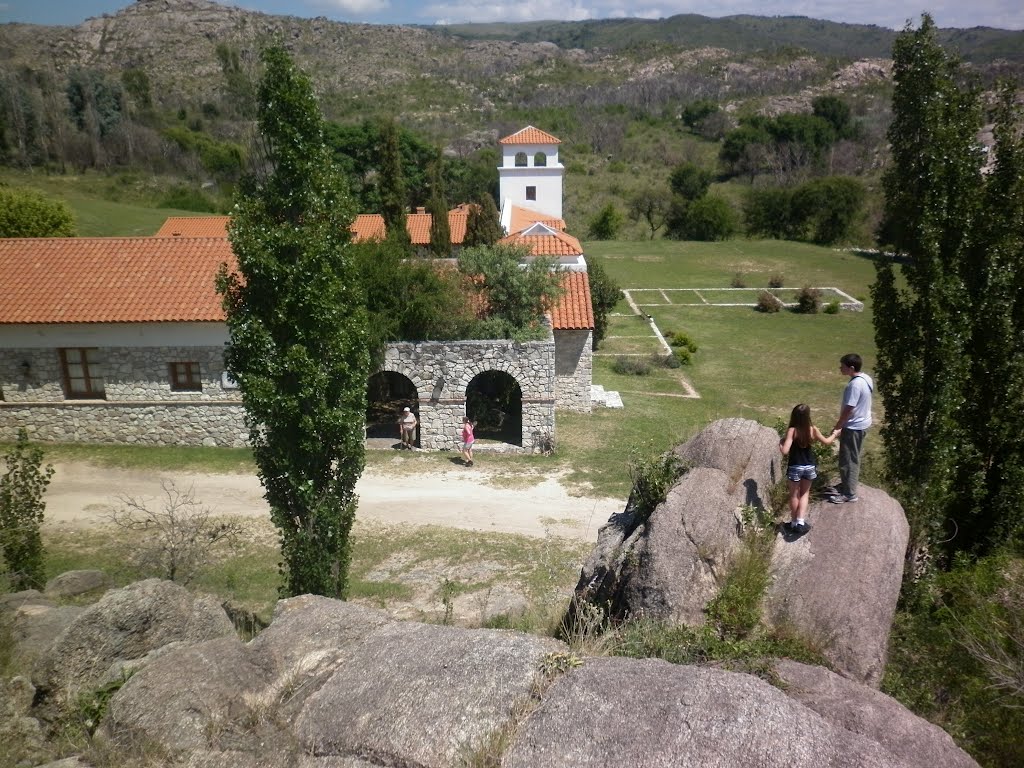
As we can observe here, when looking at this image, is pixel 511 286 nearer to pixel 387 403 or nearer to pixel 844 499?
pixel 387 403

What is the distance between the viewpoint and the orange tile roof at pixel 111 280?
1833 centimetres

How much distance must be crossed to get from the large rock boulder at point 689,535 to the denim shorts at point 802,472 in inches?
17.4

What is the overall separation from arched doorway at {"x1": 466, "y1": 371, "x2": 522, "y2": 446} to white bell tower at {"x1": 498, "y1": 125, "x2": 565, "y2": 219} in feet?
76.4

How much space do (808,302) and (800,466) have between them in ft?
109

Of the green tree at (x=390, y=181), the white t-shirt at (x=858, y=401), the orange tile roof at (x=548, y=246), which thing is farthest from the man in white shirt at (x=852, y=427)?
the green tree at (x=390, y=181)

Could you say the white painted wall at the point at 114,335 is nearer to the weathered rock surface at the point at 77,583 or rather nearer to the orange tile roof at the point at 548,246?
the weathered rock surface at the point at 77,583

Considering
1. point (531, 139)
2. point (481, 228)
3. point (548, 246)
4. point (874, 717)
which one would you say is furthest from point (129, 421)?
point (531, 139)

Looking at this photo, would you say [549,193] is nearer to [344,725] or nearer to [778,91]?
[344,725]

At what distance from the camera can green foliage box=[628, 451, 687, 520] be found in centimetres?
770

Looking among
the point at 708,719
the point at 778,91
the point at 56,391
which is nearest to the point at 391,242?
the point at 56,391

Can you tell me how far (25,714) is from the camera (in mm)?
6363

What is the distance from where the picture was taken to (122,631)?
7152 mm

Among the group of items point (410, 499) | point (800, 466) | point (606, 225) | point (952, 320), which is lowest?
Result: point (410, 499)

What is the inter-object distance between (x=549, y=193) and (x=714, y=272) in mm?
12249
